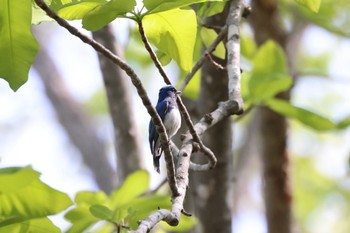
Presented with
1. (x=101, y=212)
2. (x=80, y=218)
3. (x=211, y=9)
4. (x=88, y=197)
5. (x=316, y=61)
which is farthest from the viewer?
(x=316, y=61)

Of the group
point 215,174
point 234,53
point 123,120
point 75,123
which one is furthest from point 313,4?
point 75,123

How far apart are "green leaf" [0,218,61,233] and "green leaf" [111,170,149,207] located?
0.52 metres

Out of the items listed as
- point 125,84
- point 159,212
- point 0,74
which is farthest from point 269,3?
point 159,212

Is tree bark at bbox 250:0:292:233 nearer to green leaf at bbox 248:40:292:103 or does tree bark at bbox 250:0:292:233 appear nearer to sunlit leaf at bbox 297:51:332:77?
green leaf at bbox 248:40:292:103

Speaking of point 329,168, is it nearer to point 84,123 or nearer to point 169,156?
point 84,123

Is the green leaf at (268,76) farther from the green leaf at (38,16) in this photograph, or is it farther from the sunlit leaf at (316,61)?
the sunlit leaf at (316,61)

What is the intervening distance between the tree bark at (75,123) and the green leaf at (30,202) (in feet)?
6.81

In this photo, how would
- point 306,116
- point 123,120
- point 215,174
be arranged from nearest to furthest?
point 306,116
point 215,174
point 123,120

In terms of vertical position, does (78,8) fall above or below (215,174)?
above

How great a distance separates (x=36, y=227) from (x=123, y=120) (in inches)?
46.5

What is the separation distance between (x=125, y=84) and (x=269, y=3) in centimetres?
83

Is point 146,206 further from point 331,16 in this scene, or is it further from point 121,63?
point 331,16

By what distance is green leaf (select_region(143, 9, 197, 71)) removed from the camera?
54.1 inches

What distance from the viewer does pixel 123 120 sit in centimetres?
249
